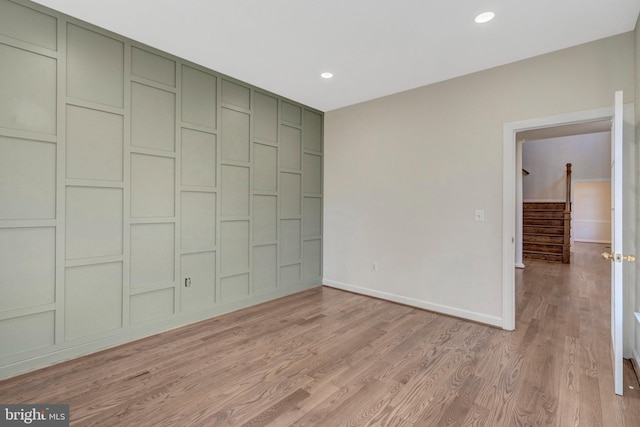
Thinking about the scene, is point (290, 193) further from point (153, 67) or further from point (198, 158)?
point (153, 67)

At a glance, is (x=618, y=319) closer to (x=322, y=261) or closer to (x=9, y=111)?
(x=322, y=261)

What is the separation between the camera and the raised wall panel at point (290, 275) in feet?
14.0

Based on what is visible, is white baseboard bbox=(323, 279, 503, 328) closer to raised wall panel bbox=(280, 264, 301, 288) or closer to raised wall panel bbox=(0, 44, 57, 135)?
raised wall panel bbox=(280, 264, 301, 288)

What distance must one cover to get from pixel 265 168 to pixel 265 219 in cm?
66

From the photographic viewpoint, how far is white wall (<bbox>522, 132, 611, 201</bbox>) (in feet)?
28.4

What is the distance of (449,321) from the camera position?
338 centimetres

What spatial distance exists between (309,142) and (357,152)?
75cm

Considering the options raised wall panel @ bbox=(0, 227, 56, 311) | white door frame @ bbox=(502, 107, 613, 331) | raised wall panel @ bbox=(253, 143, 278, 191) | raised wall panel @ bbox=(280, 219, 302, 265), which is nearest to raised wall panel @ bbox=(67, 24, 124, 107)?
raised wall panel @ bbox=(0, 227, 56, 311)

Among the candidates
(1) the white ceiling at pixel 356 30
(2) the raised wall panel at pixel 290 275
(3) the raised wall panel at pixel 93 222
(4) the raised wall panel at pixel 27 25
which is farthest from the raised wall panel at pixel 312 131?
(4) the raised wall panel at pixel 27 25

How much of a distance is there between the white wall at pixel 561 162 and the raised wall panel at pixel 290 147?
840cm

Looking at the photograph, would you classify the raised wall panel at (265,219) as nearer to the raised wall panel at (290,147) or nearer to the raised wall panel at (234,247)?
the raised wall panel at (234,247)

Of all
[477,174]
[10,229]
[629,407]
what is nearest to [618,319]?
[629,407]

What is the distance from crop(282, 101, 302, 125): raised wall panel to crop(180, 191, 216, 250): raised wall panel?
1.57 metres

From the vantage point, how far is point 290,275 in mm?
4367
